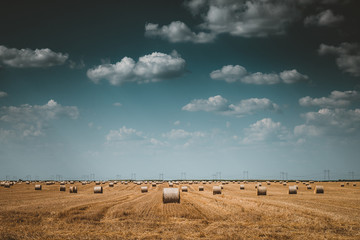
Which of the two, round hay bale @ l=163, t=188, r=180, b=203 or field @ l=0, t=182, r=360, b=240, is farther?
round hay bale @ l=163, t=188, r=180, b=203

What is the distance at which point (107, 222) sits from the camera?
55.6ft

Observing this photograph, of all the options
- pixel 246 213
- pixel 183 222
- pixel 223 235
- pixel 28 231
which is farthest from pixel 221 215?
pixel 28 231

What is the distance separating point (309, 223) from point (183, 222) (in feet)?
19.9

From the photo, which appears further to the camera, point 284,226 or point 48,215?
point 48,215

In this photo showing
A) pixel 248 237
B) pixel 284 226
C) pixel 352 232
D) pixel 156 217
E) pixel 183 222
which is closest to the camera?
pixel 248 237

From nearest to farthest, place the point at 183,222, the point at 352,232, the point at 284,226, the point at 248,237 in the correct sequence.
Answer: the point at 248,237
the point at 352,232
the point at 284,226
the point at 183,222

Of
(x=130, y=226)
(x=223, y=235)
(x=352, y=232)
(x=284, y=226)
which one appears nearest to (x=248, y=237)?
(x=223, y=235)

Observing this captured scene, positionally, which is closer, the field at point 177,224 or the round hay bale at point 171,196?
the field at point 177,224

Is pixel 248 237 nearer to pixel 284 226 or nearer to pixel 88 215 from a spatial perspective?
pixel 284 226

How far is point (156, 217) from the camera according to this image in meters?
18.7

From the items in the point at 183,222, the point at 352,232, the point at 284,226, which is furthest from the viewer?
the point at 183,222

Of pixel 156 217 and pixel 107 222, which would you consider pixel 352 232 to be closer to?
pixel 156 217

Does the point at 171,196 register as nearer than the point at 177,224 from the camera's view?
No

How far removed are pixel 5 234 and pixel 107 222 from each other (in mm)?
4902
